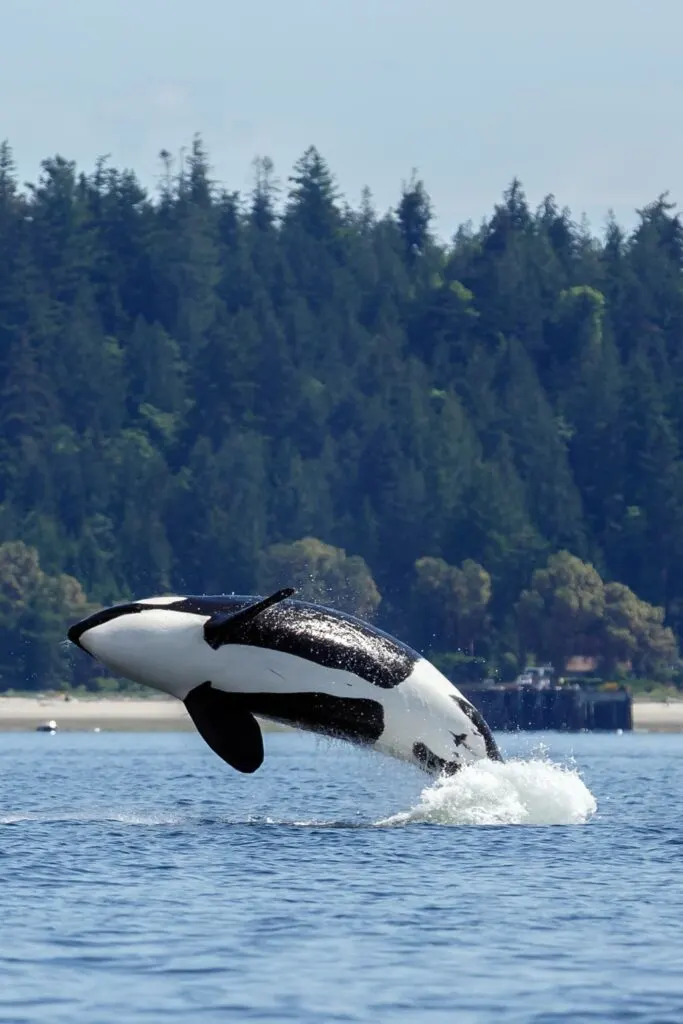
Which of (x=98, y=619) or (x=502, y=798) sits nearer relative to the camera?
(x=98, y=619)

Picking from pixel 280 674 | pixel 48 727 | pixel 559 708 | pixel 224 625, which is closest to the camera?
pixel 224 625

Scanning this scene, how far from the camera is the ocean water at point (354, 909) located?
1042 inches

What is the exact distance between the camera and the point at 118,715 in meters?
157

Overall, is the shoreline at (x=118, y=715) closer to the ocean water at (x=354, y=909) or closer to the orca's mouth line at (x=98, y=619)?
the ocean water at (x=354, y=909)

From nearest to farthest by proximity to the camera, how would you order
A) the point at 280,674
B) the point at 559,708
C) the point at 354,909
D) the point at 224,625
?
the point at 354,909 < the point at 224,625 < the point at 280,674 < the point at 559,708

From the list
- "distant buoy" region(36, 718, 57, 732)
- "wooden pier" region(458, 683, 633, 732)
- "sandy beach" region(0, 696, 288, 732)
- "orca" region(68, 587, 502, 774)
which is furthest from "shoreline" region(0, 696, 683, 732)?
"orca" region(68, 587, 502, 774)

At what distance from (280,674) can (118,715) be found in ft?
391

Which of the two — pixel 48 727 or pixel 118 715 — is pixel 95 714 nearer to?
pixel 118 715

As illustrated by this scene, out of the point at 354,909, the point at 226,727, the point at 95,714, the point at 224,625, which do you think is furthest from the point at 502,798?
the point at 95,714

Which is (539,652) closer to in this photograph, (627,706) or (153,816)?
(627,706)

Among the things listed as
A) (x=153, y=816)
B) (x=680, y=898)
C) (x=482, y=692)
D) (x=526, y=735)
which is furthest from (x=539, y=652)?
(x=680, y=898)

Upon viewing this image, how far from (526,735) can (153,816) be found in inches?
4032

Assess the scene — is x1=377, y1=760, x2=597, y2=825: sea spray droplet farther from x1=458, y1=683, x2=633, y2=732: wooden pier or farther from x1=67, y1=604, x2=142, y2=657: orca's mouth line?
x1=458, y1=683, x2=633, y2=732: wooden pier

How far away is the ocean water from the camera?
26.5 metres
